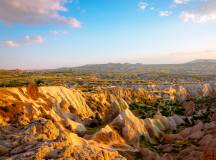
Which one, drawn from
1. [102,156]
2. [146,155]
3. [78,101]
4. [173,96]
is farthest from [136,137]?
[173,96]

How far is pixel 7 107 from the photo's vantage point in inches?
1547

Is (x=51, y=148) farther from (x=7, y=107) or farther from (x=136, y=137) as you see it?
(x=136, y=137)

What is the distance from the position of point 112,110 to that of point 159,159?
2453 centimetres

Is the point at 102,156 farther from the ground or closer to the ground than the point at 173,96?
farther from the ground

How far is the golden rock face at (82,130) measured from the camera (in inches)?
733

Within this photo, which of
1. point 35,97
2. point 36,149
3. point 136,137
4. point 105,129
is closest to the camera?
point 36,149

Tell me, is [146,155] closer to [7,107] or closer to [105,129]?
[105,129]

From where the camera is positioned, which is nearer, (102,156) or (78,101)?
(102,156)

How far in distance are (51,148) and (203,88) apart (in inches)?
4566

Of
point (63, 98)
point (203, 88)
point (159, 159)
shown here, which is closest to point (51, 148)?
point (159, 159)

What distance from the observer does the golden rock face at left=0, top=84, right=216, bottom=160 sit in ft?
61.1

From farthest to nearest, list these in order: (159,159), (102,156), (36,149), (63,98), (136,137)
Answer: (63,98) → (136,137) → (159,159) → (102,156) → (36,149)

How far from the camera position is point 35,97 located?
5831 centimetres

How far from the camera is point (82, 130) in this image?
50188 millimetres
